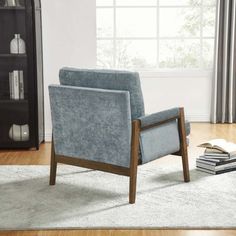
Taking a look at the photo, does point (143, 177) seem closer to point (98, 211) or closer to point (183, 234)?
point (98, 211)

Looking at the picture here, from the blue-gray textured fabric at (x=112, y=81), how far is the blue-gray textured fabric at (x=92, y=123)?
94mm

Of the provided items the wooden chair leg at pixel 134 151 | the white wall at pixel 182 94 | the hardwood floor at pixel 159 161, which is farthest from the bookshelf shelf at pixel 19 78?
the wooden chair leg at pixel 134 151

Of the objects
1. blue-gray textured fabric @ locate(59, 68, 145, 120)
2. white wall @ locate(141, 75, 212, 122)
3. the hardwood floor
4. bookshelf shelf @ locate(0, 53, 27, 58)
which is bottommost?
the hardwood floor

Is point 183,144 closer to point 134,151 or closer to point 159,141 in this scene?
point 159,141

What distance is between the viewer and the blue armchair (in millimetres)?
3857

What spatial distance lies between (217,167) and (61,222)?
1647 mm

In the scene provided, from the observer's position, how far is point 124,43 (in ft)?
23.9

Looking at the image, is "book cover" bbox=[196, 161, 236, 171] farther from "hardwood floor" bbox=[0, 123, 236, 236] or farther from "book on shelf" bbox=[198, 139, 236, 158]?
"hardwood floor" bbox=[0, 123, 236, 236]

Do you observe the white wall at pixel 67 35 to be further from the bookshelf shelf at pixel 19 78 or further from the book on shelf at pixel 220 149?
the book on shelf at pixel 220 149

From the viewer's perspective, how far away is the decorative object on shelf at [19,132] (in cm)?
572

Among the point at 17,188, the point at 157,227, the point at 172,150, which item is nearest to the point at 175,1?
the point at 172,150

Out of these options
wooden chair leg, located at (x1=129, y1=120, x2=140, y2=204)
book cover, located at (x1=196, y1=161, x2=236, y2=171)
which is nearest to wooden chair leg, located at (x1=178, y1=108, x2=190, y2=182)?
book cover, located at (x1=196, y1=161, x2=236, y2=171)

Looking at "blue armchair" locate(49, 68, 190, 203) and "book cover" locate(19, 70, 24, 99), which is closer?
"blue armchair" locate(49, 68, 190, 203)

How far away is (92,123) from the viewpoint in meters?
4.03
